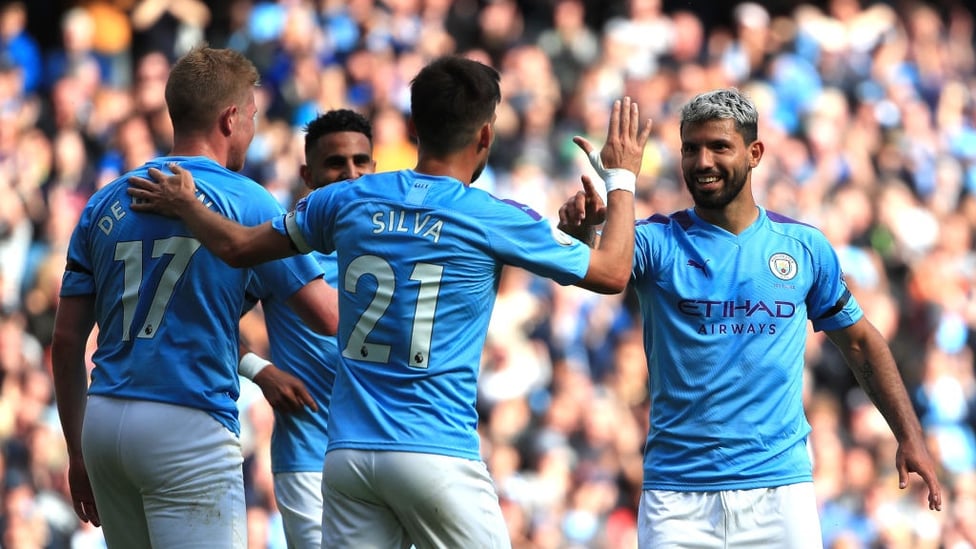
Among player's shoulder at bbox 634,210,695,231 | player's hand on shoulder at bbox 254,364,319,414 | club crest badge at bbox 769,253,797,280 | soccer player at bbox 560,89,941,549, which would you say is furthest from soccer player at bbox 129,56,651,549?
player's hand on shoulder at bbox 254,364,319,414

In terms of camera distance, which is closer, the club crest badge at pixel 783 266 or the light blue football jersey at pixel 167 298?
the light blue football jersey at pixel 167 298

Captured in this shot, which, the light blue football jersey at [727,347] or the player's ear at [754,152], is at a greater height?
the player's ear at [754,152]

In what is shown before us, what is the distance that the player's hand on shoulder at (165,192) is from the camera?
5.25 m

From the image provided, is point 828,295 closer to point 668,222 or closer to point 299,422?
point 668,222

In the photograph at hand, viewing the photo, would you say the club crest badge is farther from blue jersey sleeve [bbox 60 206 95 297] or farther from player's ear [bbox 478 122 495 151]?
blue jersey sleeve [bbox 60 206 95 297]

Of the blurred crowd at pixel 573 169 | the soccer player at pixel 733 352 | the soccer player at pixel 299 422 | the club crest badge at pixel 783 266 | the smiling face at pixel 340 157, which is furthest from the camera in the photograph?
the blurred crowd at pixel 573 169

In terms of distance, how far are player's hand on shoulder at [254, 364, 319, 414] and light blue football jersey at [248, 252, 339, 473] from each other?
8 cm

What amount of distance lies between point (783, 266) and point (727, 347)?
41 centimetres

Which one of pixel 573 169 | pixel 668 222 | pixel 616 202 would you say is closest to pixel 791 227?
pixel 668 222

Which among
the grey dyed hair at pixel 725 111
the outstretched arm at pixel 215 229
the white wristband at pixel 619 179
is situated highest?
the grey dyed hair at pixel 725 111

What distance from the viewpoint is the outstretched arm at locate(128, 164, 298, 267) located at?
5164 millimetres

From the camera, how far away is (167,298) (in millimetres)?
5270

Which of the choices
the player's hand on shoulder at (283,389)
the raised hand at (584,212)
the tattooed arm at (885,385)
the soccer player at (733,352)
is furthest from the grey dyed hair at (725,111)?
the player's hand on shoulder at (283,389)

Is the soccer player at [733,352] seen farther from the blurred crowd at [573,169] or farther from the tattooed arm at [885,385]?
the blurred crowd at [573,169]
